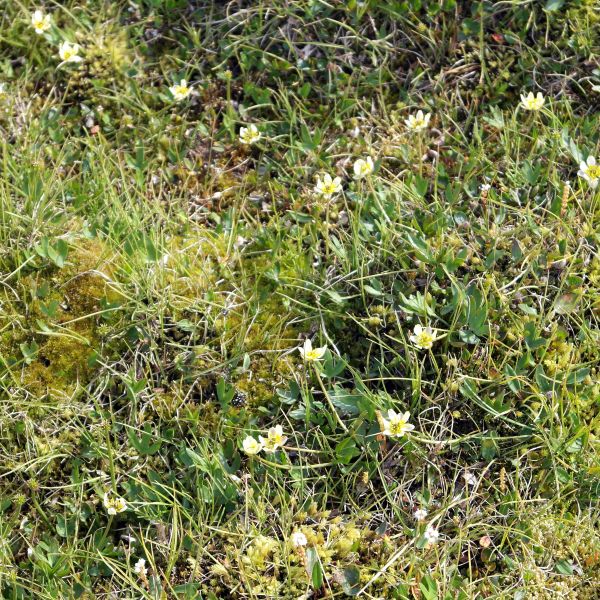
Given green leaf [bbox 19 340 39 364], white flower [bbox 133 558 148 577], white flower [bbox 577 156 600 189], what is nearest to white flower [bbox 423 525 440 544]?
white flower [bbox 133 558 148 577]

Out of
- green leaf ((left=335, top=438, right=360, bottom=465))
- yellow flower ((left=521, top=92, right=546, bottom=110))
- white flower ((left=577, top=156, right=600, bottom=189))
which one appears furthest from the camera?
yellow flower ((left=521, top=92, right=546, bottom=110))

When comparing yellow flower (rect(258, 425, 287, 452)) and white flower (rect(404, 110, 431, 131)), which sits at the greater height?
white flower (rect(404, 110, 431, 131))

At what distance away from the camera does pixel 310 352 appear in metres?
3.08

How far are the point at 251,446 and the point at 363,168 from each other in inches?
51.7

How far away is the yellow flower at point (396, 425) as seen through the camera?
9.58 ft

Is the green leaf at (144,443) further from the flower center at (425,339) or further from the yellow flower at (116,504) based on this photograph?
the flower center at (425,339)

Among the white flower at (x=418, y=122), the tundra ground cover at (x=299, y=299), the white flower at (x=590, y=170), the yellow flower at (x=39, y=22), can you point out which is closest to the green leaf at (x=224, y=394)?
the tundra ground cover at (x=299, y=299)

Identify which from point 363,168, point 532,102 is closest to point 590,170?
point 532,102

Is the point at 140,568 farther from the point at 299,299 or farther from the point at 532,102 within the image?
the point at 532,102

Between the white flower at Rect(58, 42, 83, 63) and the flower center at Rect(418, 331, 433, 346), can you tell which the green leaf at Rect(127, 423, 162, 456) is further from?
the white flower at Rect(58, 42, 83, 63)

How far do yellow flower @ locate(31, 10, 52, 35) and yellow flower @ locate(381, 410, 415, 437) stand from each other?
103 inches

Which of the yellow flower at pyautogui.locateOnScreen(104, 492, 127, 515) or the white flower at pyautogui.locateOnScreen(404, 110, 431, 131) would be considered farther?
the white flower at pyautogui.locateOnScreen(404, 110, 431, 131)

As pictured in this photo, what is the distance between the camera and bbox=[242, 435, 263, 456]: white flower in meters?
2.91

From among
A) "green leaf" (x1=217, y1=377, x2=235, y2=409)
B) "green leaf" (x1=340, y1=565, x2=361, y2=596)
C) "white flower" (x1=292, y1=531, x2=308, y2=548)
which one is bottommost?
"green leaf" (x1=340, y1=565, x2=361, y2=596)
